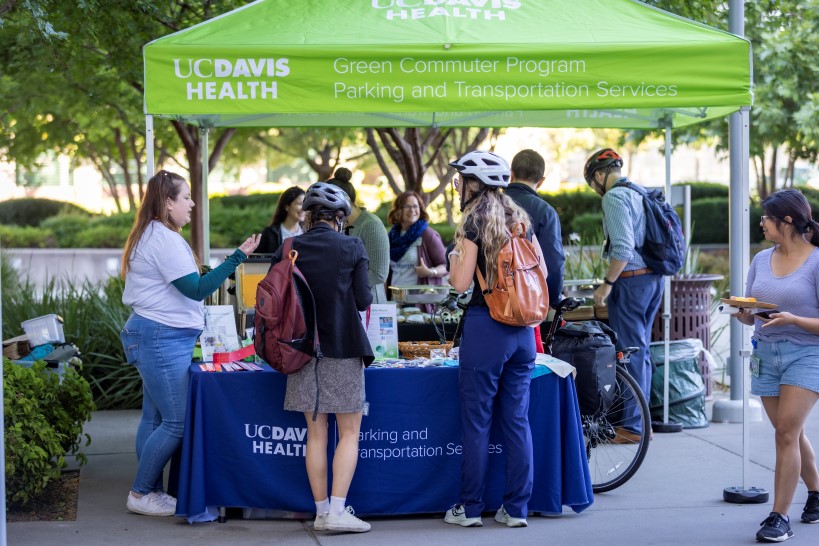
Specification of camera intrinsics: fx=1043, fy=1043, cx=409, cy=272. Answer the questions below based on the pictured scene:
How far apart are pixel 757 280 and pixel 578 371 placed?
1204 millimetres

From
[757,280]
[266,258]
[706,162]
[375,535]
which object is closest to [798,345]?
[757,280]

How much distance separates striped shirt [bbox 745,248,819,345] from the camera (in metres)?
5.21

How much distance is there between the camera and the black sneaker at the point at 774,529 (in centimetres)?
528

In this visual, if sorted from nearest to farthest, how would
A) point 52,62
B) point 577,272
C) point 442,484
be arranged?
point 442,484, point 577,272, point 52,62

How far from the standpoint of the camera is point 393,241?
951 cm

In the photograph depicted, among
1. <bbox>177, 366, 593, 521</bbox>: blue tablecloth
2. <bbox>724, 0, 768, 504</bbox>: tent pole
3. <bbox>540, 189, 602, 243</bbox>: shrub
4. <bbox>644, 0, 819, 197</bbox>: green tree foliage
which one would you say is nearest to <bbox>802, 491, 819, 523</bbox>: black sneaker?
<bbox>724, 0, 768, 504</bbox>: tent pole

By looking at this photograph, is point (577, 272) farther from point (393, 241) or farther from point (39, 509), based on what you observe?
point (39, 509)

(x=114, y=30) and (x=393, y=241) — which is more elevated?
(x=114, y=30)

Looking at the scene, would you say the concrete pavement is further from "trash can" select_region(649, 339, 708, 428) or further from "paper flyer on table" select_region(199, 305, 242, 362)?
"trash can" select_region(649, 339, 708, 428)

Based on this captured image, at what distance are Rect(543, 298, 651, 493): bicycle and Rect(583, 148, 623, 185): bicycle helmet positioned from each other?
4.73 ft

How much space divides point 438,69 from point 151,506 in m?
2.97

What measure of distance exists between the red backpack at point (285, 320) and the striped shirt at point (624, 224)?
2.85 meters

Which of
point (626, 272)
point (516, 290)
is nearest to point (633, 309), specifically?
point (626, 272)

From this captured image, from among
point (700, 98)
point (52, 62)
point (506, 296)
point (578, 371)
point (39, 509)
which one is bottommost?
point (39, 509)
